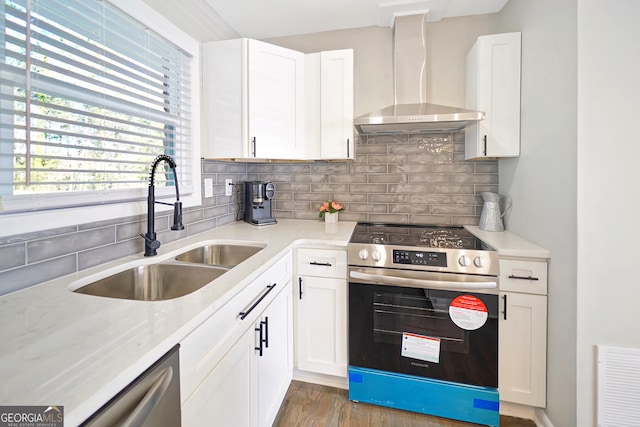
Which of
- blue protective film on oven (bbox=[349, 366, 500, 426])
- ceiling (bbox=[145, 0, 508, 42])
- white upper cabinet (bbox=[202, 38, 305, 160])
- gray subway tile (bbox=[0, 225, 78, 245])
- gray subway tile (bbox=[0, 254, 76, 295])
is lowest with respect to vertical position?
blue protective film on oven (bbox=[349, 366, 500, 426])

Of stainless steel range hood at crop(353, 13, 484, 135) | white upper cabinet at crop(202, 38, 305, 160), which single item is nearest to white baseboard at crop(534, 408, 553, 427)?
stainless steel range hood at crop(353, 13, 484, 135)

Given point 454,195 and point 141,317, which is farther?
point 454,195

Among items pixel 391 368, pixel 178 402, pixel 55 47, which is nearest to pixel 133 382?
pixel 178 402

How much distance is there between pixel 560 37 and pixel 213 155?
6.57 feet

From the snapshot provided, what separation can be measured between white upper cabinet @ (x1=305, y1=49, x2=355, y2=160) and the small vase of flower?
16.1 inches

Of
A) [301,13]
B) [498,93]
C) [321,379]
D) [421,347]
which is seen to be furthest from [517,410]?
[301,13]

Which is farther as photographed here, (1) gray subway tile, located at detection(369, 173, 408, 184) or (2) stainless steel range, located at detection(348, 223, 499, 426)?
(1) gray subway tile, located at detection(369, 173, 408, 184)

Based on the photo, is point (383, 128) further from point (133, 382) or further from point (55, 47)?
point (133, 382)

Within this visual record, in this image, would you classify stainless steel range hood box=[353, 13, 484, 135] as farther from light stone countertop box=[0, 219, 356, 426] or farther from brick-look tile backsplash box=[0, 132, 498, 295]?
light stone countertop box=[0, 219, 356, 426]

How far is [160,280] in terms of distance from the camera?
4.39 feet

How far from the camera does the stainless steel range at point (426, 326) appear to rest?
1575mm

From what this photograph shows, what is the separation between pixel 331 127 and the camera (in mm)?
2125

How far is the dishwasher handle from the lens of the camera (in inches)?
22.8
